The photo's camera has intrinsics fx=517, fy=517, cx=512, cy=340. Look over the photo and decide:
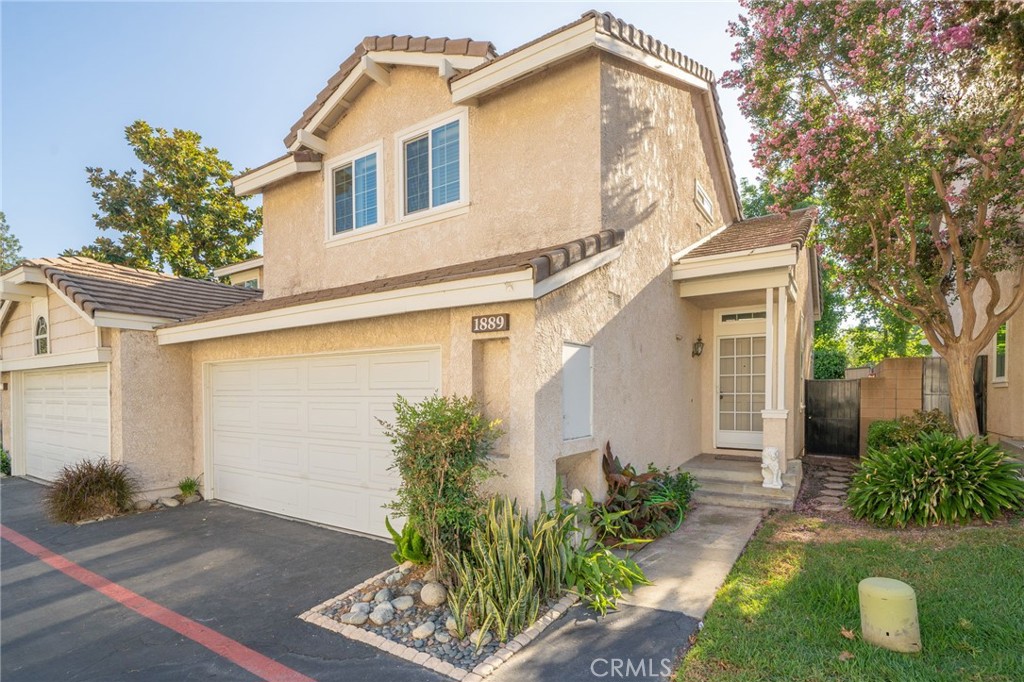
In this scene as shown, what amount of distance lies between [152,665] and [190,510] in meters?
5.71

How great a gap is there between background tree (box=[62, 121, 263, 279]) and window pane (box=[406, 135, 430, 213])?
14.6 metres

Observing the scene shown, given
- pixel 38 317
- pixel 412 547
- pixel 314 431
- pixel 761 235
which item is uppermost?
pixel 761 235

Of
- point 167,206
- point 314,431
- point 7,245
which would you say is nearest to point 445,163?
point 314,431

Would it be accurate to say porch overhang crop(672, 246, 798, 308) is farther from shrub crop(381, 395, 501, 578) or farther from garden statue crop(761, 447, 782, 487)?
shrub crop(381, 395, 501, 578)

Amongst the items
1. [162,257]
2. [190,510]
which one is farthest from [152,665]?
[162,257]

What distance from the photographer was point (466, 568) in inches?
198

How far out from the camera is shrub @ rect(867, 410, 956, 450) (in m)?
9.40

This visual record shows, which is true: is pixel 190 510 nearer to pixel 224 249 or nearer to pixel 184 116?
pixel 224 249

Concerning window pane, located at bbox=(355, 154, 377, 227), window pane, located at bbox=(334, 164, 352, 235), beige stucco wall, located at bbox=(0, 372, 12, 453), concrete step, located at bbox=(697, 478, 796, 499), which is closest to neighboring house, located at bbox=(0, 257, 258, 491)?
beige stucco wall, located at bbox=(0, 372, 12, 453)

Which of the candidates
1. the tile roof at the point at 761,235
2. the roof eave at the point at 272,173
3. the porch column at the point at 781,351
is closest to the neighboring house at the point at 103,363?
the roof eave at the point at 272,173

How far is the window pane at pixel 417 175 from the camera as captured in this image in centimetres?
851

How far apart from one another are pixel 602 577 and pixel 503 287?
3.14m

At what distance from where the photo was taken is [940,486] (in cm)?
684

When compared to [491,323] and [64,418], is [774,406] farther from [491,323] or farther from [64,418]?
[64,418]
